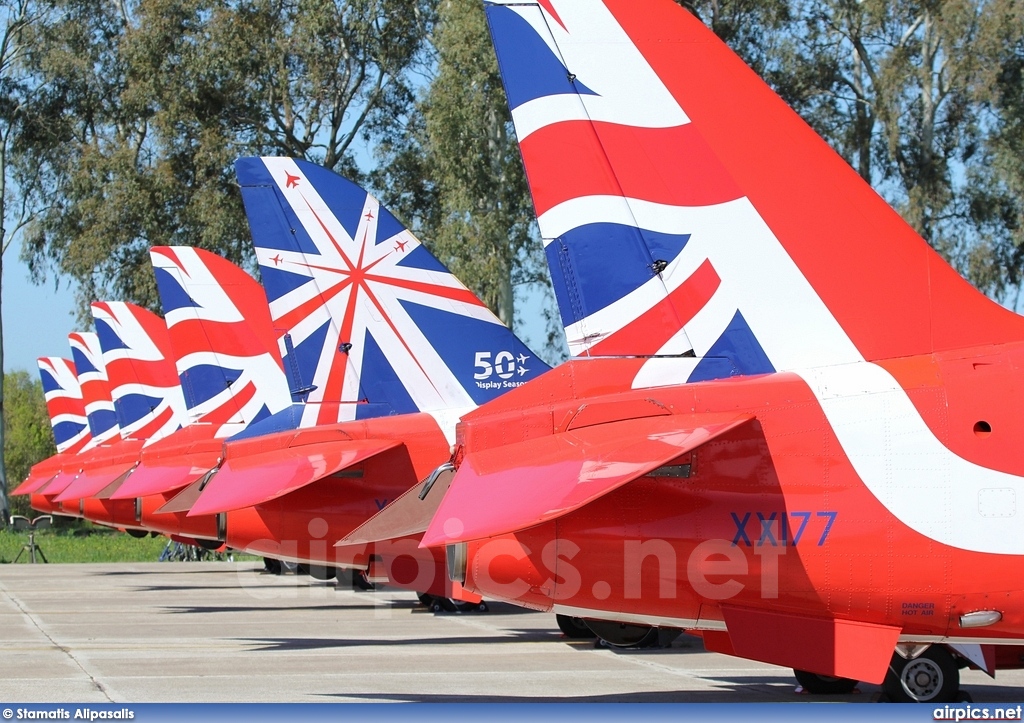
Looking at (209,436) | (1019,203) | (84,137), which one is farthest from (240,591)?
(84,137)

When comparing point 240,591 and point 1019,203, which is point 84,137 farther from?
point 1019,203

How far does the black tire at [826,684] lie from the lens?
915 cm

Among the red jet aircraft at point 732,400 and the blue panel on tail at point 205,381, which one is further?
the blue panel on tail at point 205,381

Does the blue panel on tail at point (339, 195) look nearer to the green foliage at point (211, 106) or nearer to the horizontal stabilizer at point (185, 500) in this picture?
the horizontal stabilizer at point (185, 500)

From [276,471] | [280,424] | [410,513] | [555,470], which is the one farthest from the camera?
[280,424]

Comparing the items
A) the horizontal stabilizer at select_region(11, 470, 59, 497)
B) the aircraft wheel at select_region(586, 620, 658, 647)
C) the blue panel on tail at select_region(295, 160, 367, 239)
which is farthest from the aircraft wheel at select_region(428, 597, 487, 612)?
the horizontal stabilizer at select_region(11, 470, 59, 497)

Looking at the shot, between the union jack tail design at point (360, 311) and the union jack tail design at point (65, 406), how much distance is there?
26.1 meters

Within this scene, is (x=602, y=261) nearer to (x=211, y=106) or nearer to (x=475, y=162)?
(x=475, y=162)

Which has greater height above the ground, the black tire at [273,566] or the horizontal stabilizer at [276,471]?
the horizontal stabilizer at [276,471]

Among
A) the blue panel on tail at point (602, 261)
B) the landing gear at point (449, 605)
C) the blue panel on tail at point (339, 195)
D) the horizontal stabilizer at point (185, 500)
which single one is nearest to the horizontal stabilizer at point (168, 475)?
the horizontal stabilizer at point (185, 500)

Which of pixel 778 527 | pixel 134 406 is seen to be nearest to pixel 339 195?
pixel 778 527

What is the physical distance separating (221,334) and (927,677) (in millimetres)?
A: 13819

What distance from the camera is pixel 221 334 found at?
65.0 feet

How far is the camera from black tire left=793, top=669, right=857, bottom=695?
9148 millimetres
